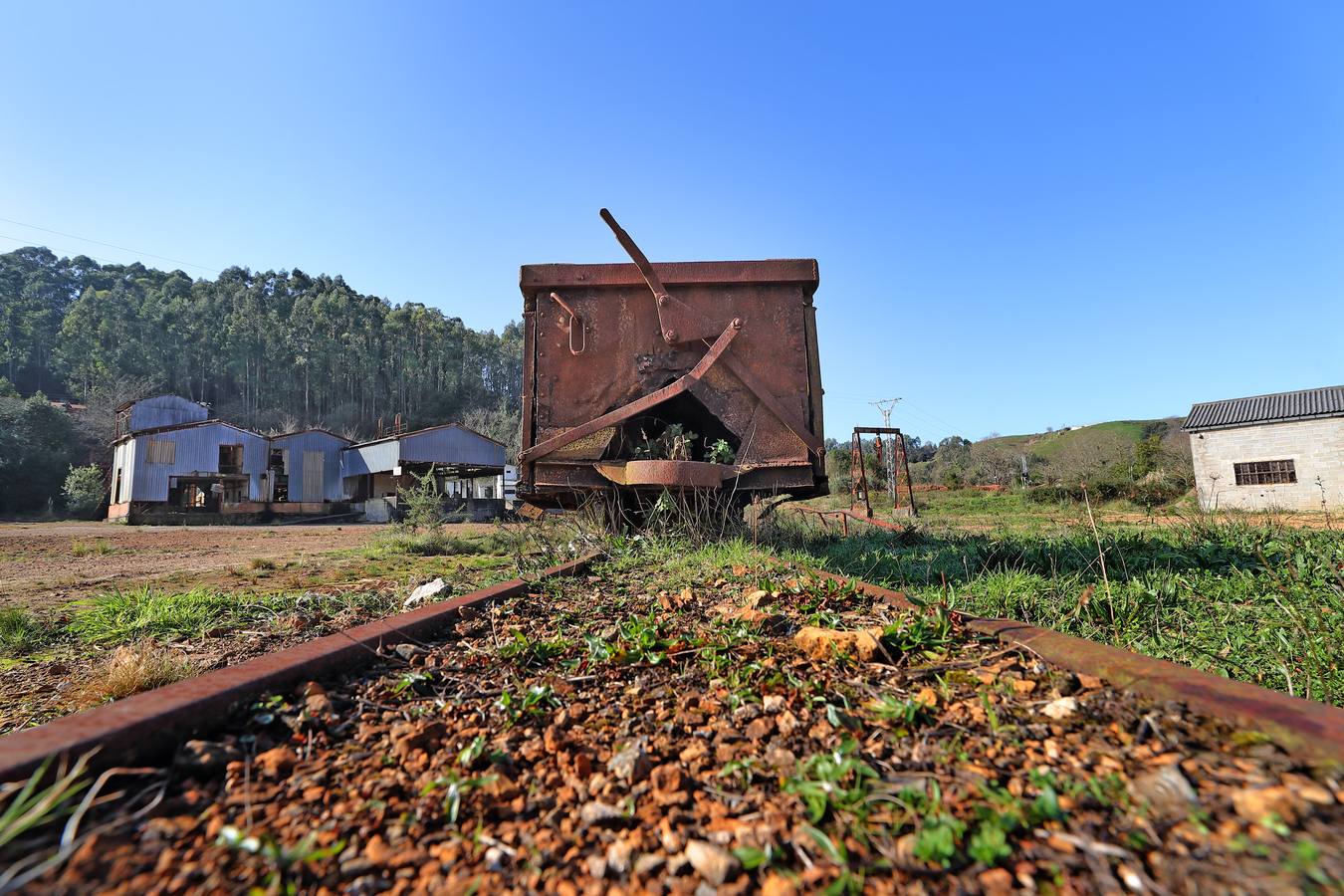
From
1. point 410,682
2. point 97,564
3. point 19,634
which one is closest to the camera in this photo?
point 410,682

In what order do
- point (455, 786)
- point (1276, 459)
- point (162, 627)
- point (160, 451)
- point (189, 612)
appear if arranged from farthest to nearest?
point (160, 451) < point (1276, 459) < point (189, 612) < point (162, 627) < point (455, 786)

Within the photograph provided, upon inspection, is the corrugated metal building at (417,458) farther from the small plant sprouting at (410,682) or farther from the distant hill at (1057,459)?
the small plant sprouting at (410,682)

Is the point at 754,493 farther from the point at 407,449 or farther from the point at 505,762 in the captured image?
the point at 407,449

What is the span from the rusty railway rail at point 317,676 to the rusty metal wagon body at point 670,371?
2822 mm

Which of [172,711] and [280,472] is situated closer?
[172,711]

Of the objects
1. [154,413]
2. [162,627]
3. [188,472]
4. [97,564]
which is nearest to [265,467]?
[188,472]

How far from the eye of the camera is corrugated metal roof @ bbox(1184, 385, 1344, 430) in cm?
2059

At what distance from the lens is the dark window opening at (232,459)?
29755mm

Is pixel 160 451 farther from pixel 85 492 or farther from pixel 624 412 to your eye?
pixel 624 412

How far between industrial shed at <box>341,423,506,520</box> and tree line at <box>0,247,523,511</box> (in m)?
13.5

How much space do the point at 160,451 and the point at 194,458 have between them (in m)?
1.30

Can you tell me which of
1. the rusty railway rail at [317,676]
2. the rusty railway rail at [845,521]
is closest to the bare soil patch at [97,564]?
the rusty railway rail at [317,676]

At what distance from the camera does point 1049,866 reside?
0.86 m

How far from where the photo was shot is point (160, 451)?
89.2ft
